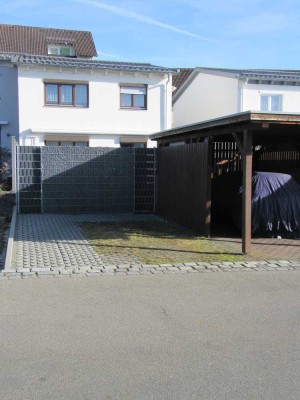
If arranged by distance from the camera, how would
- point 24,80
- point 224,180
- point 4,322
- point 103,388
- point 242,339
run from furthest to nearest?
point 24,80
point 224,180
point 4,322
point 242,339
point 103,388

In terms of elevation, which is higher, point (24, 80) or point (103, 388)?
point (24, 80)

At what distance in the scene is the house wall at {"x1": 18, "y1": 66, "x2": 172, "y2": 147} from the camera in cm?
2406

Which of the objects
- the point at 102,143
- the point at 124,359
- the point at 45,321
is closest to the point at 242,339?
the point at 124,359

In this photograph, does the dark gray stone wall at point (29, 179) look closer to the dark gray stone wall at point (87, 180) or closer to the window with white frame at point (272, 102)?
the dark gray stone wall at point (87, 180)

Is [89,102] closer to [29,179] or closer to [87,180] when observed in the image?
[87,180]

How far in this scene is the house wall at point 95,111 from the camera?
24.1 m

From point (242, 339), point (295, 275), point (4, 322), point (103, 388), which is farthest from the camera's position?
point (295, 275)

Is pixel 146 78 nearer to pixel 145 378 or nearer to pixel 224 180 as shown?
pixel 224 180

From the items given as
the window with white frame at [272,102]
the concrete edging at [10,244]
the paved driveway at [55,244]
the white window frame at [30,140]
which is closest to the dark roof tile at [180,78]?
the window with white frame at [272,102]

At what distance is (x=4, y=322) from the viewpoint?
17.2ft

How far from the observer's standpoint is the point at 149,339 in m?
4.81

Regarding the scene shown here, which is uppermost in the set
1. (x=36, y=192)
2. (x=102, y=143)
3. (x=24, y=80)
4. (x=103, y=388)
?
(x=24, y=80)

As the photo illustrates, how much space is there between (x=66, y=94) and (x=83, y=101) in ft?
3.14

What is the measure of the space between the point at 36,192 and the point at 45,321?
10.5m
